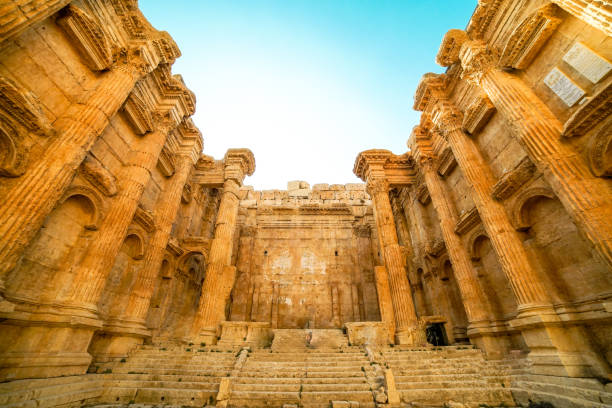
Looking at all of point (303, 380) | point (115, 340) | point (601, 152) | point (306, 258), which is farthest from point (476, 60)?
point (115, 340)

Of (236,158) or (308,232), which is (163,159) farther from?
(308,232)

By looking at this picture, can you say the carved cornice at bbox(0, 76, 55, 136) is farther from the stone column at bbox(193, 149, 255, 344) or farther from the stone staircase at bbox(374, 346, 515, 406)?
the stone staircase at bbox(374, 346, 515, 406)

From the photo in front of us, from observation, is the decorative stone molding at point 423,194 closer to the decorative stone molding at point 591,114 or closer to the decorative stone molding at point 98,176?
the decorative stone molding at point 591,114

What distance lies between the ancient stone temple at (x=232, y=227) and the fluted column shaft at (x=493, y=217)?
0.19 feet

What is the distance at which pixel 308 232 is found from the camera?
64.7 ft

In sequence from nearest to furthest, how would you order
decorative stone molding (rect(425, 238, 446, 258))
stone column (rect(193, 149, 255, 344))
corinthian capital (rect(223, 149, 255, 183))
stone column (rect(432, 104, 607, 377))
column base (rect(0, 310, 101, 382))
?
column base (rect(0, 310, 101, 382)), stone column (rect(432, 104, 607, 377)), stone column (rect(193, 149, 255, 344)), decorative stone molding (rect(425, 238, 446, 258)), corinthian capital (rect(223, 149, 255, 183))

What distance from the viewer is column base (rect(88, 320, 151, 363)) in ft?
27.0

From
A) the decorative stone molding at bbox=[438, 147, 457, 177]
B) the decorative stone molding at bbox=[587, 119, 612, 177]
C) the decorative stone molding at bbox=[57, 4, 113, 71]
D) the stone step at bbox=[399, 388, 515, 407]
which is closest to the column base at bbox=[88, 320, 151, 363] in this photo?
the decorative stone molding at bbox=[57, 4, 113, 71]

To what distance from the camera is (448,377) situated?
6.77 metres

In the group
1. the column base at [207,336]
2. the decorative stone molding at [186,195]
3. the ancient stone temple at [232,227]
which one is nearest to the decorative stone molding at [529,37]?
the ancient stone temple at [232,227]

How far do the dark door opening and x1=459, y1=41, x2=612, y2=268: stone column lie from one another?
25.1 feet

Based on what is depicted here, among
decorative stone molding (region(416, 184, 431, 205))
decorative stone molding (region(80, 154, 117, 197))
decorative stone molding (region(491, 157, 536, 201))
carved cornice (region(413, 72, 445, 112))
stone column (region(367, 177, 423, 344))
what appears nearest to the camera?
decorative stone molding (region(491, 157, 536, 201))

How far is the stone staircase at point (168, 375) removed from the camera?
20.3 feet

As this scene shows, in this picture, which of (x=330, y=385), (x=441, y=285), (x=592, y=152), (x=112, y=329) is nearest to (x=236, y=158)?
(x=112, y=329)
